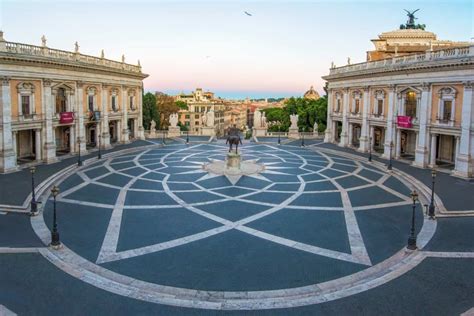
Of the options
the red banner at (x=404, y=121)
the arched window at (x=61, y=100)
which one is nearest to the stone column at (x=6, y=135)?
the arched window at (x=61, y=100)

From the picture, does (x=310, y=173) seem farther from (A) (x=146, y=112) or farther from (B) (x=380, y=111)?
(A) (x=146, y=112)

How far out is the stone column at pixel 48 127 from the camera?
1439 inches

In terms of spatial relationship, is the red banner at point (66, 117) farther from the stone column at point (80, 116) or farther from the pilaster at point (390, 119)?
the pilaster at point (390, 119)

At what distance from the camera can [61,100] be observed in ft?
132

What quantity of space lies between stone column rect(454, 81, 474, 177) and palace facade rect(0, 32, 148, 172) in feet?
114

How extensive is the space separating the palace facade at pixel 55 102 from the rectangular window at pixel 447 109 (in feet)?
112

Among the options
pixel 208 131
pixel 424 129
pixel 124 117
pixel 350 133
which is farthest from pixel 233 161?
pixel 208 131

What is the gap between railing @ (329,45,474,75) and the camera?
104 feet

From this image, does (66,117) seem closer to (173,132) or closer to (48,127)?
(48,127)

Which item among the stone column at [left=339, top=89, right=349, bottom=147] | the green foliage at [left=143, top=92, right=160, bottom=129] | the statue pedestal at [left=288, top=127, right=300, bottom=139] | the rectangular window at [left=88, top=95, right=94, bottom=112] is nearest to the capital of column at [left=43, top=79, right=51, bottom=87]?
the rectangular window at [left=88, top=95, right=94, bottom=112]

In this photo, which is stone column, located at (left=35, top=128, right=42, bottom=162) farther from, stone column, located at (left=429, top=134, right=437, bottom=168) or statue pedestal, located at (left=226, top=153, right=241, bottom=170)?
stone column, located at (left=429, top=134, right=437, bottom=168)

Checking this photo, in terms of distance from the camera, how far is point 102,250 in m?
17.1

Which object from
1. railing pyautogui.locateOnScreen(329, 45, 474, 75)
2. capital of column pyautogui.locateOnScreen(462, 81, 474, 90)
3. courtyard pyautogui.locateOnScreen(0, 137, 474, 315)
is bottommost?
courtyard pyautogui.locateOnScreen(0, 137, 474, 315)

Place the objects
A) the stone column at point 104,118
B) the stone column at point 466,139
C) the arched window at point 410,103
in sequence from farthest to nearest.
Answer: the stone column at point 104,118 → the arched window at point 410,103 → the stone column at point 466,139
